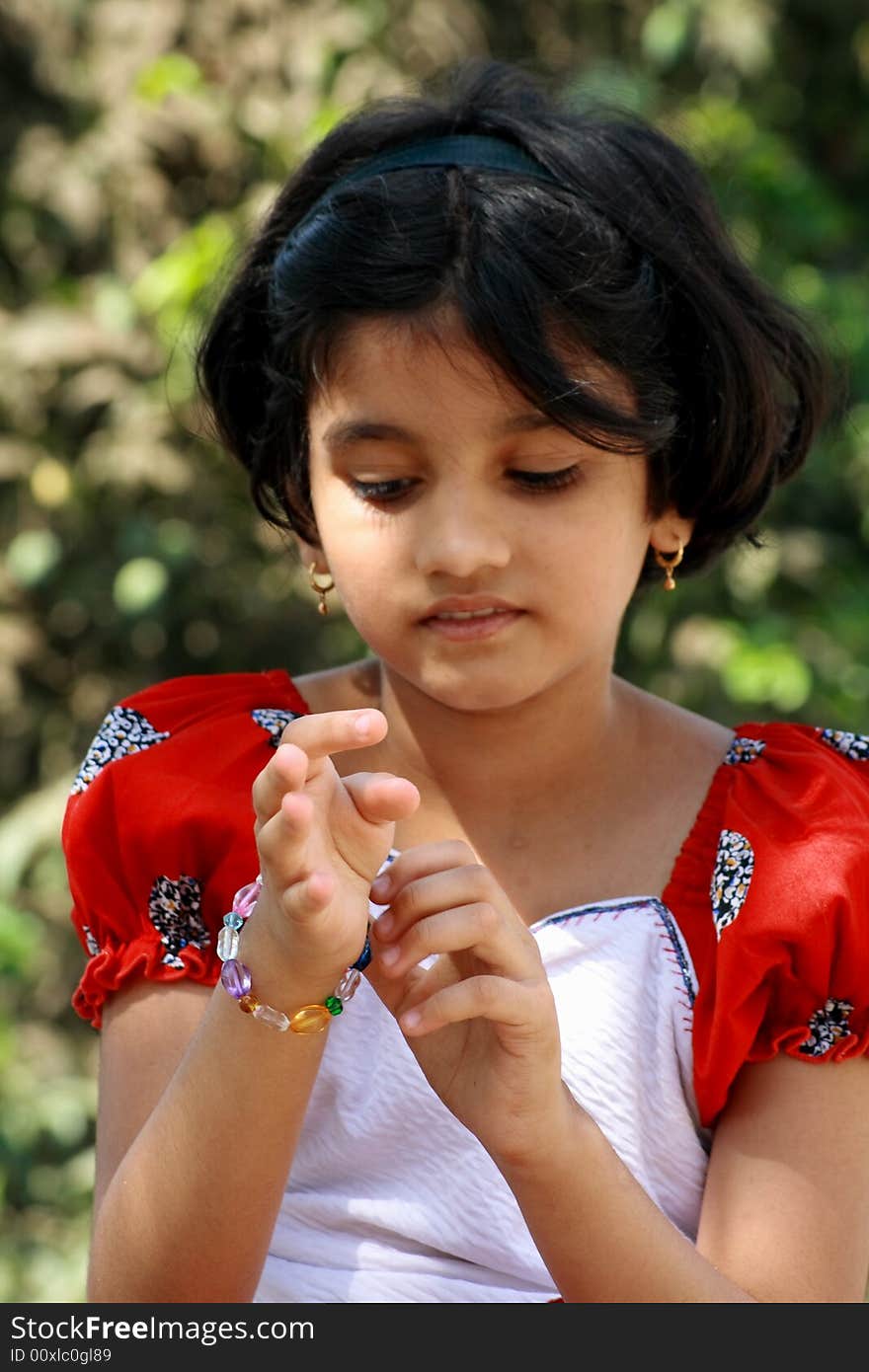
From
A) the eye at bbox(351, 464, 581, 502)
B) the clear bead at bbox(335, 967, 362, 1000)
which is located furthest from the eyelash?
the clear bead at bbox(335, 967, 362, 1000)

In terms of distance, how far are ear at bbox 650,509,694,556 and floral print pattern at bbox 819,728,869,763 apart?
0.86ft

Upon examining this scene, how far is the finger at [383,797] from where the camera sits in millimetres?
1216

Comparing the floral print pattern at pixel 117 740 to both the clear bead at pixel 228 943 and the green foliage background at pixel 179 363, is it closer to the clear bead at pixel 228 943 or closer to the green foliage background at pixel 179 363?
the clear bead at pixel 228 943

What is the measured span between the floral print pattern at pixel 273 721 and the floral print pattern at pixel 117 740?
0.10 m

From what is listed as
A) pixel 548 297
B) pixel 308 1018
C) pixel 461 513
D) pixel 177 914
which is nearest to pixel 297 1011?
pixel 308 1018

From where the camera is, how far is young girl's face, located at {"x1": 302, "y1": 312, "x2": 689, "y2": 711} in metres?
1.52

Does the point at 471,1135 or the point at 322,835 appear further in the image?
the point at 471,1135

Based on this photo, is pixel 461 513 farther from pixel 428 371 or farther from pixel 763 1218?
pixel 763 1218

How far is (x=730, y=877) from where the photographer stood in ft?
5.44

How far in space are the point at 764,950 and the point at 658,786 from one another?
0.88ft

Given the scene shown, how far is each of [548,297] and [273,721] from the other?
0.53m

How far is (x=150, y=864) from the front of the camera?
5.43 feet

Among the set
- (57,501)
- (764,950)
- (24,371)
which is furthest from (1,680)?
(764,950)

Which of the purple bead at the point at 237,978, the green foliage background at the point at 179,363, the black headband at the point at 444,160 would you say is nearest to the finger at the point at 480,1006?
the purple bead at the point at 237,978
